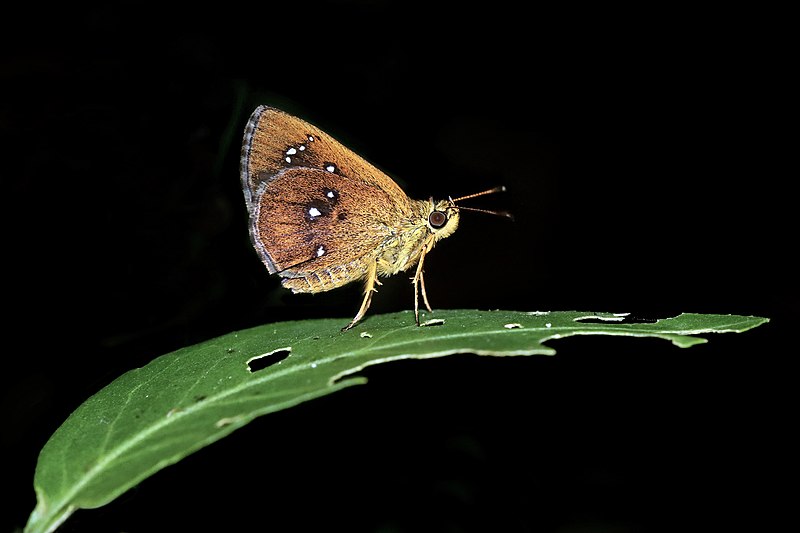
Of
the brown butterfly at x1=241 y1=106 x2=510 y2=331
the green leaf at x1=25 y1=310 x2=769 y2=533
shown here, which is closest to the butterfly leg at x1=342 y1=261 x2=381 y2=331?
the brown butterfly at x1=241 y1=106 x2=510 y2=331

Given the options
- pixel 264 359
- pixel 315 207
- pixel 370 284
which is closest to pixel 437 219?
pixel 370 284

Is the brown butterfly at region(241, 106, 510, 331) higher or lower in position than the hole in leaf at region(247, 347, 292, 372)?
higher

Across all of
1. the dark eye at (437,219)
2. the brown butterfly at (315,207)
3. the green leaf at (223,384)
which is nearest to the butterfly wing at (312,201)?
the brown butterfly at (315,207)

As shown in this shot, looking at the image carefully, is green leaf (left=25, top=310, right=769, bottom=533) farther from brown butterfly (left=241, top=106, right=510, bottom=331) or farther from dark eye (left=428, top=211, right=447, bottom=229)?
dark eye (left=428, top=211, right=447, bottom=229)

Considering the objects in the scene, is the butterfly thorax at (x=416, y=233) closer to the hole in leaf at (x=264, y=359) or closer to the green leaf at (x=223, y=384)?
the green leaf at (x=223, y=384)

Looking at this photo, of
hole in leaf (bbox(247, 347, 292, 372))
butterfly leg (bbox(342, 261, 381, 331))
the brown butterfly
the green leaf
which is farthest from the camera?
the brown butterfly

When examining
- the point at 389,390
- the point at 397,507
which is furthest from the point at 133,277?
the point at 397,507

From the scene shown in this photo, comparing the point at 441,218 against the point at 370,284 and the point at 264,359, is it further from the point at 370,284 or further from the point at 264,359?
the point at 264,359
